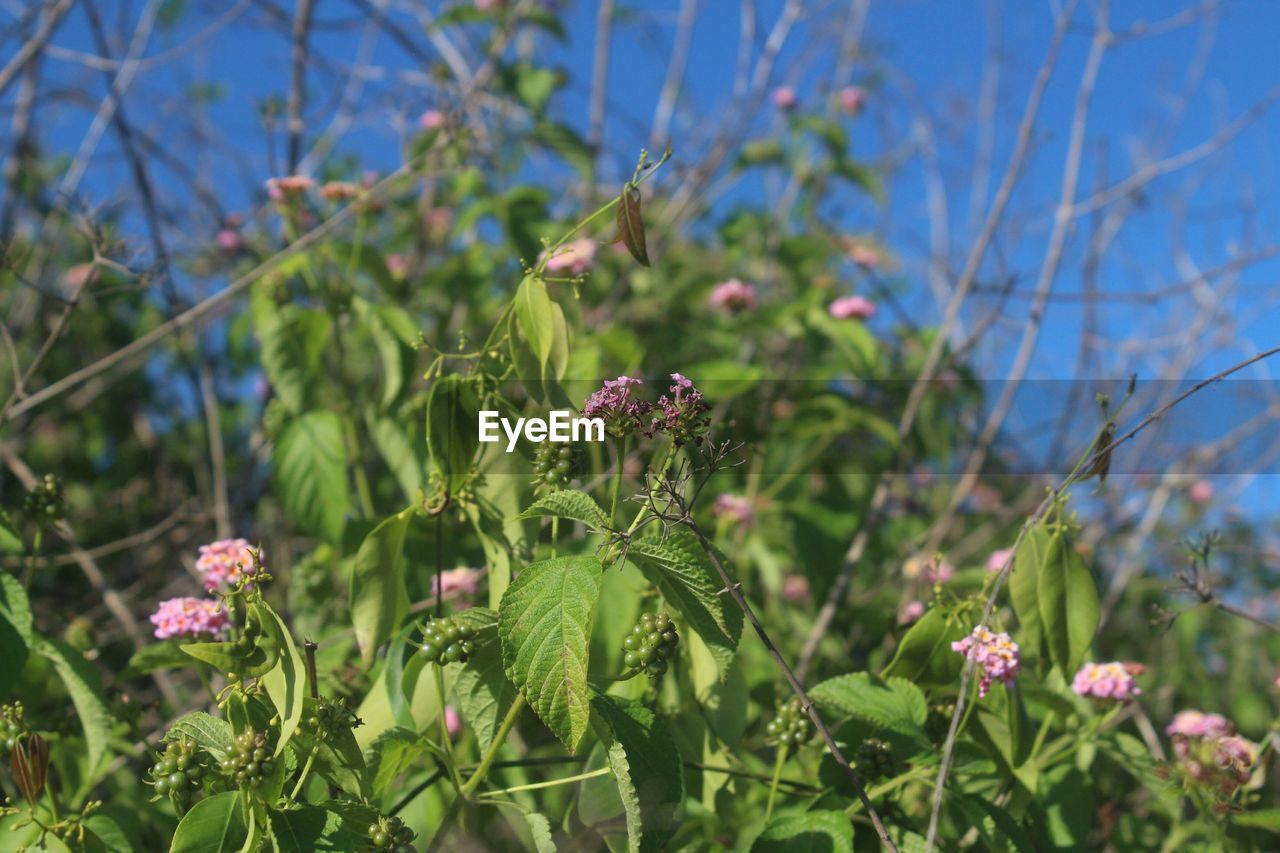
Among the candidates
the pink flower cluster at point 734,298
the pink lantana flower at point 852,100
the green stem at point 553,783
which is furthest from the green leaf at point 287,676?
the pink lantana flower at point 852,100

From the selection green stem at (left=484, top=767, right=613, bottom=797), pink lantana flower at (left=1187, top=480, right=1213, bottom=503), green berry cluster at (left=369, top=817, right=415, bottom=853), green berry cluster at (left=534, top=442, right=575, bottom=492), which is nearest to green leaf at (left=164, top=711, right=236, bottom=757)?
green berry cluster at (left=369, top=817, right=415, bottom=853)

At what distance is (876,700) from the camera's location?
43.3 inches

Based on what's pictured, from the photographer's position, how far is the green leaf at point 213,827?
82 cm

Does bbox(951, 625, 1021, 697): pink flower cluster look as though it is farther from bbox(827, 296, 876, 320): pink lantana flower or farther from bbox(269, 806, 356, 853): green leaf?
bbox(827, 296, 876, 320): pink lantana flower

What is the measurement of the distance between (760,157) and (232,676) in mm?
2301

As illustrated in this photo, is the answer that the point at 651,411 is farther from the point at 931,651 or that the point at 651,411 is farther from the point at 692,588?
the point at 931,651

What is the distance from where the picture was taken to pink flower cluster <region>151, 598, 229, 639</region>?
1.18 m

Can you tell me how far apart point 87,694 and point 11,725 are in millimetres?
169

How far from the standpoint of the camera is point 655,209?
3.11 metres

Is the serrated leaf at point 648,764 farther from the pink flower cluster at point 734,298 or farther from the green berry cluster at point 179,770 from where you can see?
the pink flower cluster at point 734,298

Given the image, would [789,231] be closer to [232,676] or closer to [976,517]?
[976,517]

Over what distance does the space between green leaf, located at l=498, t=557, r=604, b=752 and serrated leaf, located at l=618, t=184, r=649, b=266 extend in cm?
32

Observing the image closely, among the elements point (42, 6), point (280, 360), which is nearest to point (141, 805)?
point (280, 360)

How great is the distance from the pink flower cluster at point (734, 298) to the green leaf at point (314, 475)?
41.9 inches
